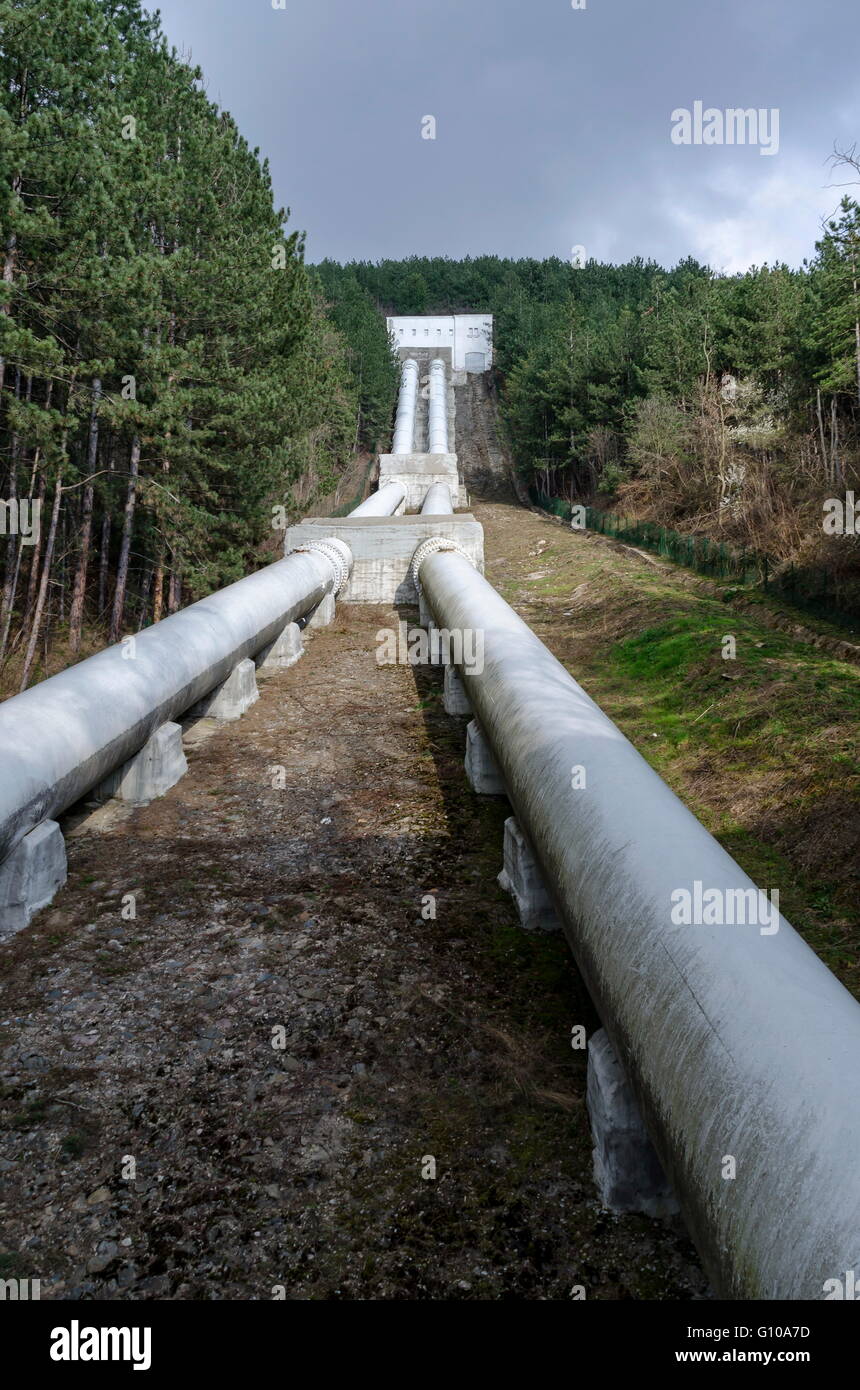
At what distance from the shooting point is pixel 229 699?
8.47 meters

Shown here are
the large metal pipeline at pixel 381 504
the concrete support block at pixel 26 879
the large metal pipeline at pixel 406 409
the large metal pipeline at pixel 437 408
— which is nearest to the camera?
the concrete support block at pixel 26 879

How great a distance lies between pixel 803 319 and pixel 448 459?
16.0 m

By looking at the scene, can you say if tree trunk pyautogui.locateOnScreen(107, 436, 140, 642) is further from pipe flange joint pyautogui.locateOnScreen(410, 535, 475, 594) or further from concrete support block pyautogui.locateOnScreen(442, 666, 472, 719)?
concrete support block pyautogui.locateOnScreen(442, 666, 472, 719)

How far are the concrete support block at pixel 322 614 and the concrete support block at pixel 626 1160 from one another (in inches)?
430

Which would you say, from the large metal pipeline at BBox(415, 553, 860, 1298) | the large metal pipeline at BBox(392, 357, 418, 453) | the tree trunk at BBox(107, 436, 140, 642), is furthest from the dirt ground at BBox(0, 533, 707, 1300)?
the large metal pipeline at BBox(392, 357, 418, 453)

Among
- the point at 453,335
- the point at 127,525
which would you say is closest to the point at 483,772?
the point at 127,525

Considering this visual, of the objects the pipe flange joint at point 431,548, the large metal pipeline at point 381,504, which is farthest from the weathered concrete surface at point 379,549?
the large metal pipeline at point 381,504

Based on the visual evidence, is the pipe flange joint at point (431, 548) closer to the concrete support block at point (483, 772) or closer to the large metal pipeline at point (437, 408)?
the concrete support block at point (483, 772)

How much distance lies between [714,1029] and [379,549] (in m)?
13.2

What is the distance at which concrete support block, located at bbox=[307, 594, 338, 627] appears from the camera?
13.3m

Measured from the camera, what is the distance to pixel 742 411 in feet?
76.1

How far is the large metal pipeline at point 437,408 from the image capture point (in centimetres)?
4384

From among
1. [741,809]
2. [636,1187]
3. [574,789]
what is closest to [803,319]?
[741,809]

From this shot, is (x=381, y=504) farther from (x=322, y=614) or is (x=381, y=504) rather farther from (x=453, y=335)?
(x=453, y=335)
